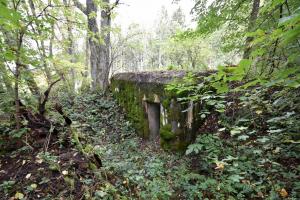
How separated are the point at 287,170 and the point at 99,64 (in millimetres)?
7511

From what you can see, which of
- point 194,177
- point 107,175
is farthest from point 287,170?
point 107,175

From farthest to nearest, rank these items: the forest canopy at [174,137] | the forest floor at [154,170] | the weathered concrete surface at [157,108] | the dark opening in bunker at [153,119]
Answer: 1. the dark opening in bunker at [153,119]
2. the weathered concrete surface at [157,108]
3. the forest floor at [154,170]
4. the forest canopy at [174,137]

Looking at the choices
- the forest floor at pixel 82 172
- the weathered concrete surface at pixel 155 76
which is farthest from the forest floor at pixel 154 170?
the weathered concrete surface at pixel 155 76

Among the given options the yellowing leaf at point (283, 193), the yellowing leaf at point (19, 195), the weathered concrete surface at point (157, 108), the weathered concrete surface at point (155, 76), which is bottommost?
the yellowing leaf at point (283, 193)

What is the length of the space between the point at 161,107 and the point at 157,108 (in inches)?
26.1

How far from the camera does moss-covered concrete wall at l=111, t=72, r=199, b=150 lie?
4391 millimetres

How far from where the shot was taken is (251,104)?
3836 millimetres

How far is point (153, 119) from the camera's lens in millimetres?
5449

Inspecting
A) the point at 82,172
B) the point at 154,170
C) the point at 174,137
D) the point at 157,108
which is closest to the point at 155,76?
the point at 157,108

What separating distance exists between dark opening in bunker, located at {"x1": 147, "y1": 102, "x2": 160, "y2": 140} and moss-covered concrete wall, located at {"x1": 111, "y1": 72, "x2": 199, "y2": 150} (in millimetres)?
81

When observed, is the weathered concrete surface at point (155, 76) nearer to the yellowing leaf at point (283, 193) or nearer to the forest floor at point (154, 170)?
the forest floor at point (154, 170)

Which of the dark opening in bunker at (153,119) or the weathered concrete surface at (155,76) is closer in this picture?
the weathered concrete surface at (155,76)

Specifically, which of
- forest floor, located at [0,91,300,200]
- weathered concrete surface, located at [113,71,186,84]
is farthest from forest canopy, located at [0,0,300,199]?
weathered concrete surface, located at [113,71,186,84]

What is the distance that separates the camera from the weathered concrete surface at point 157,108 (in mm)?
4391
